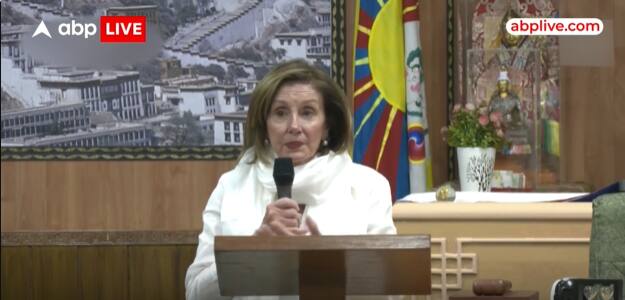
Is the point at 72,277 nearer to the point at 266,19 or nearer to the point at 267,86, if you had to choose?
the point at 266,19

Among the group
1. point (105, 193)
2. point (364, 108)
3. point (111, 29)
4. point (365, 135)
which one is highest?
point (111, 29)

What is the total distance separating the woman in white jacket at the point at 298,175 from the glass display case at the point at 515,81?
2112 millimetres

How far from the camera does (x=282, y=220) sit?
2.23 m

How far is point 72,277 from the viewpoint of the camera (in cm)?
549

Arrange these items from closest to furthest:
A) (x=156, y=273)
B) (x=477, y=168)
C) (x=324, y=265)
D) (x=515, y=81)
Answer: (x=324, y=265) < (x=477, y=168) < (x=515, y=81) < (x=156, y=273)

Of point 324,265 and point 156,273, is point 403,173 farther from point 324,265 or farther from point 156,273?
point 324,265

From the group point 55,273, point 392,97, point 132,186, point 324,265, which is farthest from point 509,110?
point 324,265

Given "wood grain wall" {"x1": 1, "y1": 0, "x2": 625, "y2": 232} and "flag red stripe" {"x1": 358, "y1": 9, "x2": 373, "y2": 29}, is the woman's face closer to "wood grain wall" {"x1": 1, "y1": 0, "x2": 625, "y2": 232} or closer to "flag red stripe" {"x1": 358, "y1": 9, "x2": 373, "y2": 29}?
"flag red stripe" {"x1": 358, "y1": 9, "x2": 373, "y2": 29}

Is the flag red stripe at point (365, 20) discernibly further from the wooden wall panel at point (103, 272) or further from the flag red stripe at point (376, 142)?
the wooden wall panel at point (103, 272)

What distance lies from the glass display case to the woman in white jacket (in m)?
2.11

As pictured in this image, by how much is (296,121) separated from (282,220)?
1.59ft

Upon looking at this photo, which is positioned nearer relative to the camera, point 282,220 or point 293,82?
point 282,220
